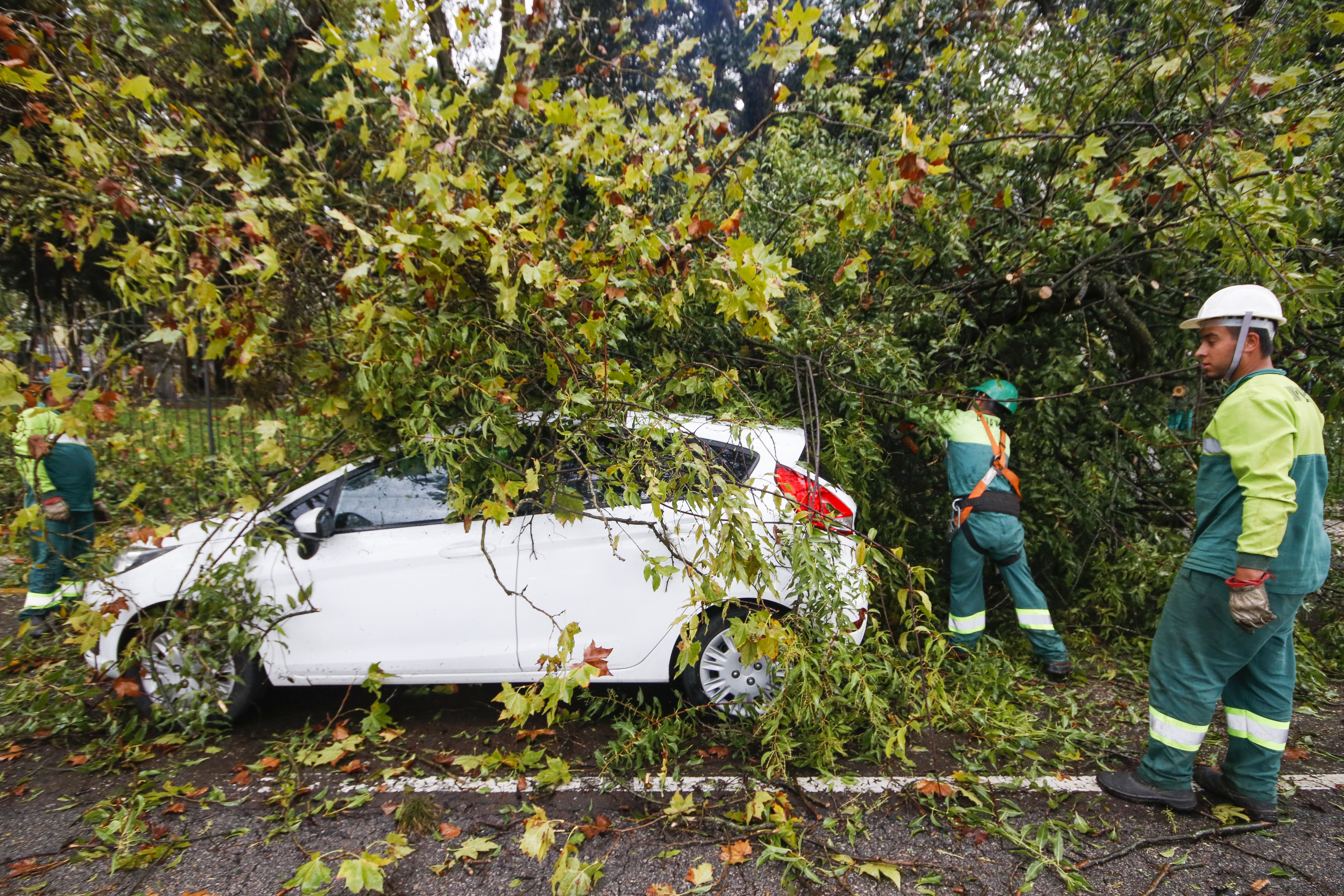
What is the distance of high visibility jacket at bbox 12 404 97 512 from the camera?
174 inches

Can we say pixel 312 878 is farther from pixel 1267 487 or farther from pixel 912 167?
pixel 1267 487

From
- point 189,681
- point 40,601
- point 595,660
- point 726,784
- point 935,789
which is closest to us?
point 595,660

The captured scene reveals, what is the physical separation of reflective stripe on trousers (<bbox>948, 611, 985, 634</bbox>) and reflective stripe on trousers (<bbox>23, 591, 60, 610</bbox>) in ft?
17.9

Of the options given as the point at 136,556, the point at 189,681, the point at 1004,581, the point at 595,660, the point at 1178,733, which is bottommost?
the point at 1178,733

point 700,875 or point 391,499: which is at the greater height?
point 391,499

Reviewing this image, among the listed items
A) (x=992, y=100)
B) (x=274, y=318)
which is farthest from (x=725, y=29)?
(x=274, y=318)

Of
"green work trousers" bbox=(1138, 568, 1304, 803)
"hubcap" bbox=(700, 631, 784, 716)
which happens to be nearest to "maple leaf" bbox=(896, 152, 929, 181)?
"green work trousers" bbox=(1138, 568, 1304, 803)

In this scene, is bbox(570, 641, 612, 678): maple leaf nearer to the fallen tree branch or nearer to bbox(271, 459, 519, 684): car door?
→ bbox(271, 459, 519, 684): car door

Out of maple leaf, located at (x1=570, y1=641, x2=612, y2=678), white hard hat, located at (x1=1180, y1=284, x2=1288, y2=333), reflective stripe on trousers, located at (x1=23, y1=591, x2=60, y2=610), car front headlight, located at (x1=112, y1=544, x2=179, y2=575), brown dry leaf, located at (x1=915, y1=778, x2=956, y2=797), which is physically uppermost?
white hard hat, located at (x1=1180, y1=284, x2=1288, y2=333)

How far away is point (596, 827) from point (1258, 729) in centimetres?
272

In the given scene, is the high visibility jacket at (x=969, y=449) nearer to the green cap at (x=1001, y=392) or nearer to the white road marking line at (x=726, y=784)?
the green cap at (x=1001, y=392)

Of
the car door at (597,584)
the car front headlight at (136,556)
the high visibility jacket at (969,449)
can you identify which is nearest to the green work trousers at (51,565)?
the car front headlight at (136,556)

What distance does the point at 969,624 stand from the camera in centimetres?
438

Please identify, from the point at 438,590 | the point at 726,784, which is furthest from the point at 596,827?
the point at 438,590
